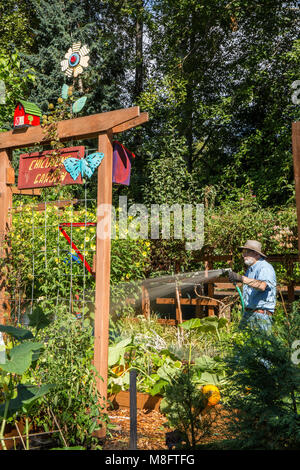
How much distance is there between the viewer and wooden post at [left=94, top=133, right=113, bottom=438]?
119 inches

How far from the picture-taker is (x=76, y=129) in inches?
131

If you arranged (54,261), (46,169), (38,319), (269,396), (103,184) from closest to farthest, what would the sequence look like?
(269,396) → (38,319) → (103,184) → (46,169) → (54,261)

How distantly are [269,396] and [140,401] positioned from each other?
1878mm

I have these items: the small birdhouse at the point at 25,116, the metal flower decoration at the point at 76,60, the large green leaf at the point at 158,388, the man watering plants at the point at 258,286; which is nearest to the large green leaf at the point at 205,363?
the large green leaf at the point at 158,388

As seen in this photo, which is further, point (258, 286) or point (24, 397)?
point (258, 286)

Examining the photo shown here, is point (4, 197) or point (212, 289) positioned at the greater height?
point (4, 197)

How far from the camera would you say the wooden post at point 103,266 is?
3.02m

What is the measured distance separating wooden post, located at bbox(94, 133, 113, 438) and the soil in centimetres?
26

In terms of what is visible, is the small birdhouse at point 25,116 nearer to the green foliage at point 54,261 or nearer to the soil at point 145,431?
the green foliage at point 54,261

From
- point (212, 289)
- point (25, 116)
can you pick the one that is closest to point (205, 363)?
point (25, 116)

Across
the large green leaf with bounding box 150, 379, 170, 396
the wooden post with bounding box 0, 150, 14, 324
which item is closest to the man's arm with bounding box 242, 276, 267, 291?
the large green leaf with bounding box 150, 379, 170, 396

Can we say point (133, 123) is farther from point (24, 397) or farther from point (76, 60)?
point (24, 397)

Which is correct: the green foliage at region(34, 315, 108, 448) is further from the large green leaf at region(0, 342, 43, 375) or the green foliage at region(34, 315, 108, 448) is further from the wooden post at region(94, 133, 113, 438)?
the large green leaf at region(0, 342, 43, 375)

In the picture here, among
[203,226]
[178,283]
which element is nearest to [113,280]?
[178,283]
